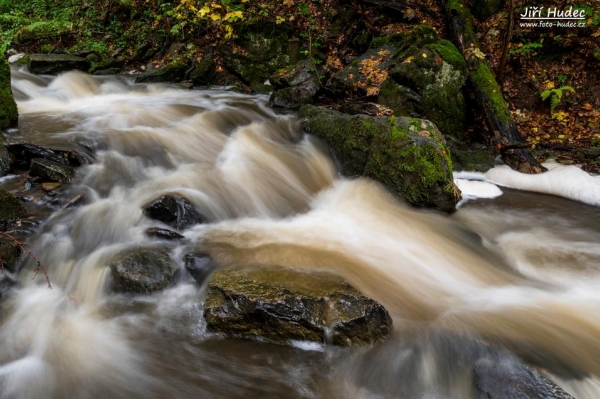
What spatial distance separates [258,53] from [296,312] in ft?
28.7

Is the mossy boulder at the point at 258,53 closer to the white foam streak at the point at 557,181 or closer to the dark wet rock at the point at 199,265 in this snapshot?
the white foam streak at the point at 557,181

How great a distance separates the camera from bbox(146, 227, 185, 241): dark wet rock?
4.55 meters

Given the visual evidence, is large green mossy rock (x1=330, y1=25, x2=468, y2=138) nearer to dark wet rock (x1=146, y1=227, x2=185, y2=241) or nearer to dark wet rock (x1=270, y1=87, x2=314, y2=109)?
dark wet rock (x1=270, y1=87, x2=314, y2=109)

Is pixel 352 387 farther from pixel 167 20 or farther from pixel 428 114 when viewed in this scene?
pixel 167 20

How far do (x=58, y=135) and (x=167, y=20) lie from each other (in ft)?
23.2

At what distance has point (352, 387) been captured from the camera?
114 inches

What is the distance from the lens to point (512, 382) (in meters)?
2.60

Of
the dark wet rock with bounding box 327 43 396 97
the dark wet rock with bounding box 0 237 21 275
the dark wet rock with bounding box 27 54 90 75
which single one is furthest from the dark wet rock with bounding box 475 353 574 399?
the dark wet rock with bounding box 27 54 90 75

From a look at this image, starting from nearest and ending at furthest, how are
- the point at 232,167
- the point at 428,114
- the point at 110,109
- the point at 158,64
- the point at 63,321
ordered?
the point at 63,321
the point at 232,167
the point at 428,114
the point at 110,109
the point at 158,64

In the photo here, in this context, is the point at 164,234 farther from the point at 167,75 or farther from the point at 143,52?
the point at 143,52

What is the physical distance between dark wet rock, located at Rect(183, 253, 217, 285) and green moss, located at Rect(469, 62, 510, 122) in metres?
5.69

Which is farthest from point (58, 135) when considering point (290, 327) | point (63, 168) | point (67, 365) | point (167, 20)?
point (167, 20)

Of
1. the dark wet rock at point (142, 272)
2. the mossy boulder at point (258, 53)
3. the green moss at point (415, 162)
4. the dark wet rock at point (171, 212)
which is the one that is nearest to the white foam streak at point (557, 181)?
the green moss at point (415, 162)

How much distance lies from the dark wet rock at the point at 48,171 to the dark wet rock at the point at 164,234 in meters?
1.62
